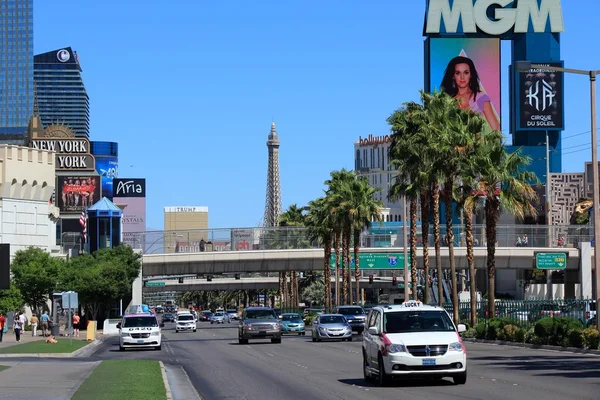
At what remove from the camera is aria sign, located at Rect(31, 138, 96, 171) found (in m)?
152

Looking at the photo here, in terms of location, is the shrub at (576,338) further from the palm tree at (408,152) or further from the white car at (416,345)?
the palm tree at (408,152)

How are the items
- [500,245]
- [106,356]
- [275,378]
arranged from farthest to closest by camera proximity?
1. [500,245]
2. [106,356]
3. [275,378]

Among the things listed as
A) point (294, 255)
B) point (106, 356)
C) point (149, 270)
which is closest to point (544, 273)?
point (294, 255)

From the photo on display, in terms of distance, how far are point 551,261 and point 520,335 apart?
Answer: 38.5 meters

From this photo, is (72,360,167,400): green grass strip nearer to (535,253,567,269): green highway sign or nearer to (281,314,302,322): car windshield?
(281,314,302,322): car windshield

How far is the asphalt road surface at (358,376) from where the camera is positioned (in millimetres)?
22000

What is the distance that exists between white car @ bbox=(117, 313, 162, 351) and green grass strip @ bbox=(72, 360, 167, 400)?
14535 millimetres

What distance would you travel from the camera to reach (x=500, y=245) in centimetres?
9025

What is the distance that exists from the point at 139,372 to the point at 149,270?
66214mm

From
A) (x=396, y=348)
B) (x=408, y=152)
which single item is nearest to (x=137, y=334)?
(x=408, y=152)

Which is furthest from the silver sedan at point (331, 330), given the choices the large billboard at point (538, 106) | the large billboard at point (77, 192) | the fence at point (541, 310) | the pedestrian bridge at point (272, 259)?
the large billboard at point (77, 192)

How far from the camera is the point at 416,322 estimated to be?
24344 millimetres

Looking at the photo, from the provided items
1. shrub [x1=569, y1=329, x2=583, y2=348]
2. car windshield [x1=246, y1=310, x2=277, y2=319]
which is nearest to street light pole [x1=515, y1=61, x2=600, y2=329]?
shrub [x1=569, y1=329, x2=583, y2=348]

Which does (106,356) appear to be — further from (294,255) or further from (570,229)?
(570,229)
